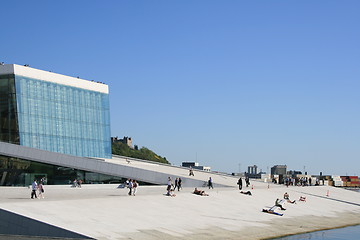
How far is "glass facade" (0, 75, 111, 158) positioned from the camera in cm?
4838

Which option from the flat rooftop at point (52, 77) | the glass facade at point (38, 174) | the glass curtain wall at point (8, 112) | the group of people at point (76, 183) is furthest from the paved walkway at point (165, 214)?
the flat rooftop at point (52, 77)

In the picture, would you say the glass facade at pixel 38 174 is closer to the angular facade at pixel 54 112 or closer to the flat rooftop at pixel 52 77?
the angular facade at pixel 54 112

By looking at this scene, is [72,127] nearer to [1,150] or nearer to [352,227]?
[1,150]

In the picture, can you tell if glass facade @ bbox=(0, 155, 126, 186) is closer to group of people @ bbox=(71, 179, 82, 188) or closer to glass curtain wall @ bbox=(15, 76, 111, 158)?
group of people @ bbox=(71, 179, 82, 188)

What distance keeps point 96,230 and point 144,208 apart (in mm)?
7496

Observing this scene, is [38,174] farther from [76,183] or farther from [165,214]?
[165,214]

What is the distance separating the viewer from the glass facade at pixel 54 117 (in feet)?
159

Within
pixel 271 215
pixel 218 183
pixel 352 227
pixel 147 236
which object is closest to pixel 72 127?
pixel 218 183

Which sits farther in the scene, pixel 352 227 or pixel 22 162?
pixel 22 162

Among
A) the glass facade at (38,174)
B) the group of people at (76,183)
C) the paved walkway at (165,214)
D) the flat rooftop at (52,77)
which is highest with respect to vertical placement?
the flat rooftop at (52,77)

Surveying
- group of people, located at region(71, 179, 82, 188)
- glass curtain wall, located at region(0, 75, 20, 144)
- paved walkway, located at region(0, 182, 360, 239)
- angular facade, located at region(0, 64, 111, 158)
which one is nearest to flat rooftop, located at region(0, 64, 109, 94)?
angular facade, located at region(0, 64, 111, 158)

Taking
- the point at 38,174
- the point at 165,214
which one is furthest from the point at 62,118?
the point at 165,214

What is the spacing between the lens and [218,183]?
51719 millimetres

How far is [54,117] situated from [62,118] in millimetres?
1101
